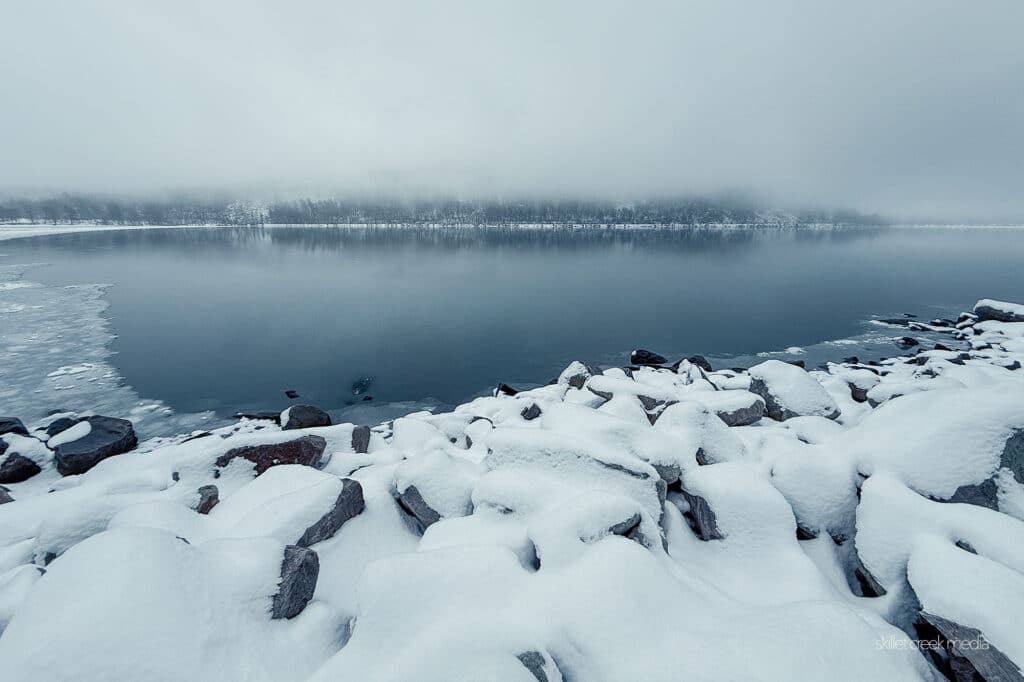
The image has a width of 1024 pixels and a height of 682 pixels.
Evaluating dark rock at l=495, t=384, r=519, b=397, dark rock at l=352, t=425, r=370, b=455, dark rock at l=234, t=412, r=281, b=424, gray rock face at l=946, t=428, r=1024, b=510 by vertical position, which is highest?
gray rock face at l=946, t=428, r=1024, b=510

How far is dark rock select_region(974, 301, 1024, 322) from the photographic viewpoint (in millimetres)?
33053

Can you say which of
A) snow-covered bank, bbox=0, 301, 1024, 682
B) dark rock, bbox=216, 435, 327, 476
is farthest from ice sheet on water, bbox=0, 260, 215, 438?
snow-covered bank, bbox=0, 301, 1024, 682

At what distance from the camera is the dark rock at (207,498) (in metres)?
7.85

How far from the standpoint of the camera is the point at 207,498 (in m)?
8.02

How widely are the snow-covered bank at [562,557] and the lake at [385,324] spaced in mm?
12156

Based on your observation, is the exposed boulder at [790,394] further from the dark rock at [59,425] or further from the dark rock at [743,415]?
the dark rock at [59,425]

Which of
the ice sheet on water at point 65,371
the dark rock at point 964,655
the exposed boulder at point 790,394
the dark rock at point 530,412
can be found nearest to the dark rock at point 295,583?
the dark rock at point 964,655

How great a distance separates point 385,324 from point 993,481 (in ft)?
113

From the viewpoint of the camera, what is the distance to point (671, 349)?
29922mm

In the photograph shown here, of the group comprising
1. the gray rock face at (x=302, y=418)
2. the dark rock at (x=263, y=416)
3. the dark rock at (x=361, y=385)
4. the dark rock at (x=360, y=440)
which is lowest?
the dark rock at (x=361, y=385)

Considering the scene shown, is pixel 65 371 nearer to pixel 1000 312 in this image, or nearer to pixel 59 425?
pixel 59 425

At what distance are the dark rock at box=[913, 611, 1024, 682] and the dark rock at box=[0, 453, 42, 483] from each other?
64.2ft

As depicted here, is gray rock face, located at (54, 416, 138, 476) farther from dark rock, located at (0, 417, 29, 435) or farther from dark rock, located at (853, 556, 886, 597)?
dark rock, located at (853, 556, 886, 597)

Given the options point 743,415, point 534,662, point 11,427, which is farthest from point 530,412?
point 11,427
